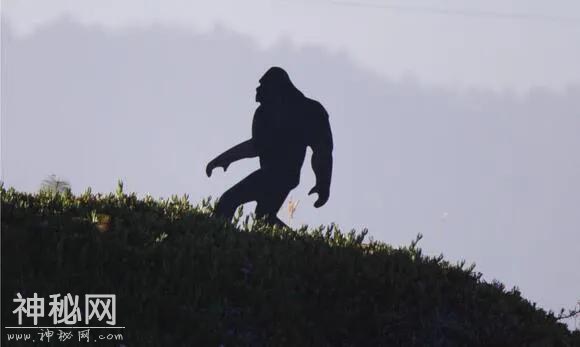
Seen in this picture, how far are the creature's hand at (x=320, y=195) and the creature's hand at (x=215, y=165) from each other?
1515mm

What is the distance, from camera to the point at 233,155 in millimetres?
14445

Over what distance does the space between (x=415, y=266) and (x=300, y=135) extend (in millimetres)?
3584

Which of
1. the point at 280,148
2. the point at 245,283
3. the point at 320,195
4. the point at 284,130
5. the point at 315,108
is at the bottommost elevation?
the point at 245,283

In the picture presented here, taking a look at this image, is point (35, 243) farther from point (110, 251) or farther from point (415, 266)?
point (415, 266)

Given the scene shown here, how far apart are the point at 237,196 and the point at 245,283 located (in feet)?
12.9

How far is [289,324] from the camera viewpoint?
30.5ft

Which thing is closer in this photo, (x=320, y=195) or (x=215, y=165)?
(x=320, y=195)

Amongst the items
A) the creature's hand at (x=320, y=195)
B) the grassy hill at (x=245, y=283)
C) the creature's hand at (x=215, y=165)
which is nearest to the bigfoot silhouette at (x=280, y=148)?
the creature's hand at (x=320, y=195)

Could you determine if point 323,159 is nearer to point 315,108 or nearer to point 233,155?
point 315,108

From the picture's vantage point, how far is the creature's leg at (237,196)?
13508mm

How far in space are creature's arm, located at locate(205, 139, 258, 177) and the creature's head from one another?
0.75m

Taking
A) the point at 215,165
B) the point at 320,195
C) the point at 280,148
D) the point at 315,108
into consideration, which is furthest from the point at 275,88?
the point at 320,195

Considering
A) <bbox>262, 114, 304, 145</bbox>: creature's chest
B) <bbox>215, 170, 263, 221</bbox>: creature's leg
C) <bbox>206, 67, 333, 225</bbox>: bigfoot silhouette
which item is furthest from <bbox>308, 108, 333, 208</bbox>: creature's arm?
<bbox>215, 170, 263, 221</bbox>: creature's leg

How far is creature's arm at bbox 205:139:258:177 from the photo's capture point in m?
14.2
